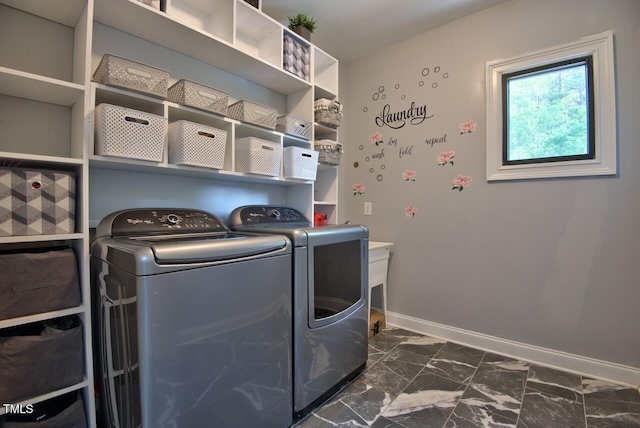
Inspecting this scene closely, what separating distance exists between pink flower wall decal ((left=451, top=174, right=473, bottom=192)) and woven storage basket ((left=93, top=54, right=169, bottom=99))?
2.04m

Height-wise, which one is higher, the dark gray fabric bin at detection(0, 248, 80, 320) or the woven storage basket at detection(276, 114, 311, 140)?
the woven storage basket at detection(276, 114, 311, 140)

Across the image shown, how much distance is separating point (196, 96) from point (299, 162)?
2.31 ft

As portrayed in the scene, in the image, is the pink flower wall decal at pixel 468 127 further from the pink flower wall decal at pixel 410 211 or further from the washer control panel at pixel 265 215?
the washer control panel at pixel 265 215

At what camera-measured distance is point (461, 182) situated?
2.34 meters

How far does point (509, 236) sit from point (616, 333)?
78 centimetres

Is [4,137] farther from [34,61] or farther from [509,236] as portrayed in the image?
[509,236]

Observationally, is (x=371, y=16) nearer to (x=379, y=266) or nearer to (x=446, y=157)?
(x=446, y=157)

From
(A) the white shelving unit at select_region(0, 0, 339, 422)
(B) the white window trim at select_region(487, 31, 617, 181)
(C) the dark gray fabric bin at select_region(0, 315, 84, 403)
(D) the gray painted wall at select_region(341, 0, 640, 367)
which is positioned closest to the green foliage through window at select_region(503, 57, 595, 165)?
(B) the white window trim at select_region(487, 31, 617, 181)

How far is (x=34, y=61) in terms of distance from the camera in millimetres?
1298

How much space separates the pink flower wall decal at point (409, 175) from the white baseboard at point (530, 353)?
3.93 feet

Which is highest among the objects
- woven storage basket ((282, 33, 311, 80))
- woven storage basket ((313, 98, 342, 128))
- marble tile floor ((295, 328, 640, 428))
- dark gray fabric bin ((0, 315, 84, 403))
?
woven storage basket ((282, 33, 311, 80))

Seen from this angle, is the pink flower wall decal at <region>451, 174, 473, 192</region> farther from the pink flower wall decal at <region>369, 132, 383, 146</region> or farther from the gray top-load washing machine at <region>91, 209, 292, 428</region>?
the gray top-load washing machine at <region>91, 209, 292, 428</region>

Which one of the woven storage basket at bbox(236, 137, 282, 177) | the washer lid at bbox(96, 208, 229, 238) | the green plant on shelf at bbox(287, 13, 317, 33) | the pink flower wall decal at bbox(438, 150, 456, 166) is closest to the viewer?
the washer lid at bbox(96, 208, 229, 238)

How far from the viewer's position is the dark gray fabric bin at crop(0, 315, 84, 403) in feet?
3.29
